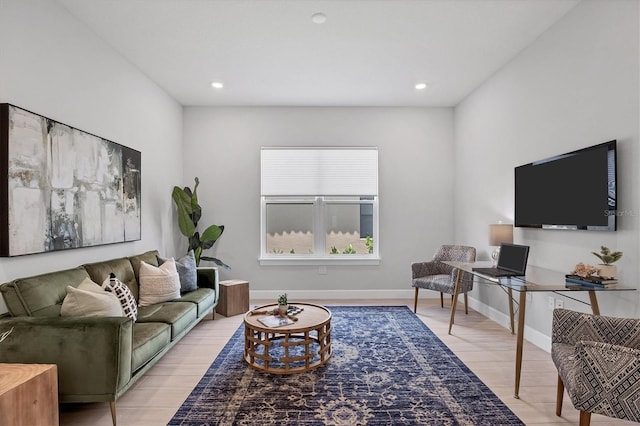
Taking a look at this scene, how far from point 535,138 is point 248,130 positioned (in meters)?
3.70

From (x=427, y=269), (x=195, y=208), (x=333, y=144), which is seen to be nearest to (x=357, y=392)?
(x=427, y=269)

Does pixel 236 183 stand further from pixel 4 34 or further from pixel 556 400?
pixel 556 400

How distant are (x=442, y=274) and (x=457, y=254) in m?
0.32

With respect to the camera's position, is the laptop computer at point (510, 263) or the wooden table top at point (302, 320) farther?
the laptop computer at point (510, 263)

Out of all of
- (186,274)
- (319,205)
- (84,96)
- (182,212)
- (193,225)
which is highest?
(84,96)

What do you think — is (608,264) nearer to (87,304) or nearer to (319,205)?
(87,304)

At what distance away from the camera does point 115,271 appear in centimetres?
317

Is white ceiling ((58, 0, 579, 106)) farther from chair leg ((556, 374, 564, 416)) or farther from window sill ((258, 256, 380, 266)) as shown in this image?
chair leg ((556, 374, 564, 416))

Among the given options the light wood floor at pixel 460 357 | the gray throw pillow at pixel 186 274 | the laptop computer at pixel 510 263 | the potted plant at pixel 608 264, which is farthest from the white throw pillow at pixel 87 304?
the potted plant at pixel 608 264

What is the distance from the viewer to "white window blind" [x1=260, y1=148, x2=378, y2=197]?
17.7ft

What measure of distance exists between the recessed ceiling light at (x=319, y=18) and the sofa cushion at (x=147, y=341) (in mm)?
2760

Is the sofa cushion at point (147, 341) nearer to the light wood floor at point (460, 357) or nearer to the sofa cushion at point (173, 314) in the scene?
the sofa cushion at point (173, 314)

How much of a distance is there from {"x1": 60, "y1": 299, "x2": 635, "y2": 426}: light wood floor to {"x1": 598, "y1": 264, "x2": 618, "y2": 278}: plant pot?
876 millimetres

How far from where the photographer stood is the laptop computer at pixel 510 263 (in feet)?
9.64
